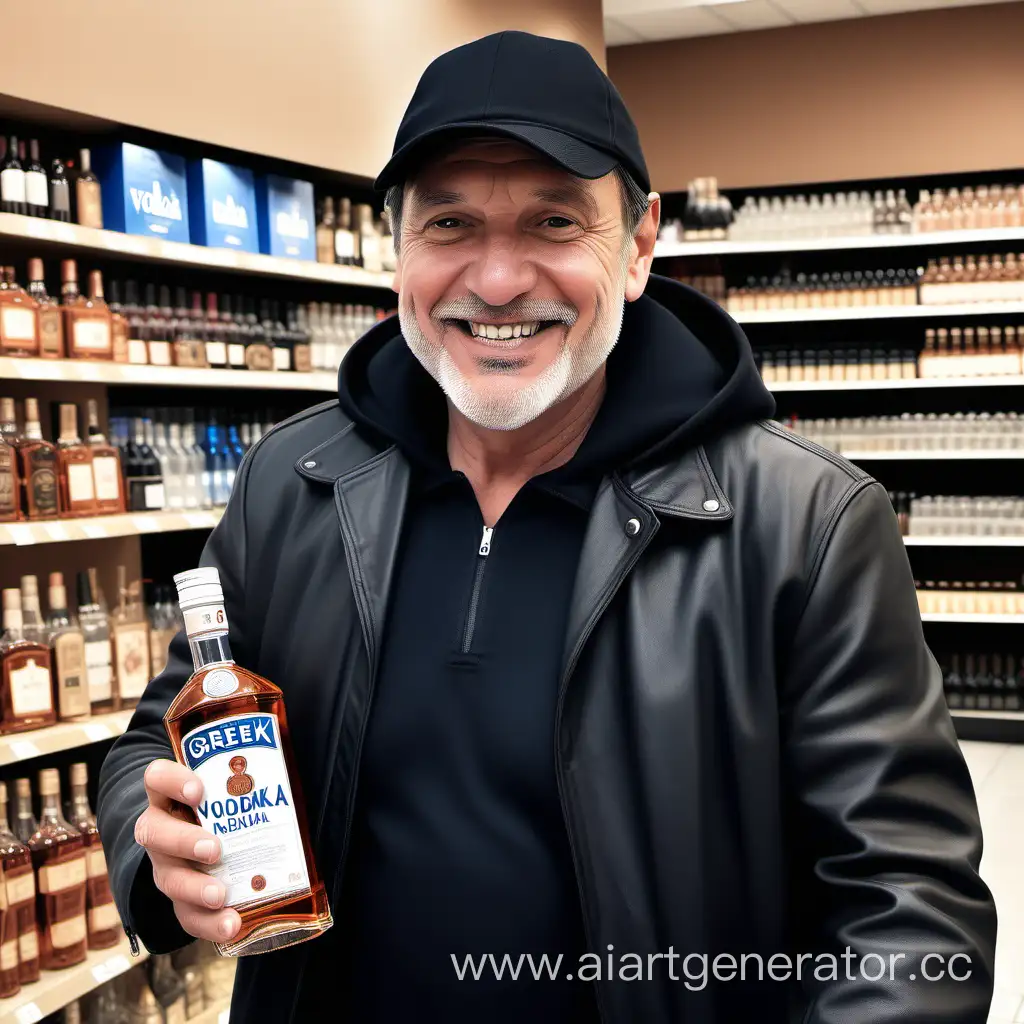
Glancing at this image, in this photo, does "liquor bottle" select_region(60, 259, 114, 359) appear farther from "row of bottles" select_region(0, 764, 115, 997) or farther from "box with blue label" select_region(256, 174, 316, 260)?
"row of bottles" select_region(0, 764, 115, 997)

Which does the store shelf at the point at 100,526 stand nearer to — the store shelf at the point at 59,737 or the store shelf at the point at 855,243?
the store shelf at the point at 59,737

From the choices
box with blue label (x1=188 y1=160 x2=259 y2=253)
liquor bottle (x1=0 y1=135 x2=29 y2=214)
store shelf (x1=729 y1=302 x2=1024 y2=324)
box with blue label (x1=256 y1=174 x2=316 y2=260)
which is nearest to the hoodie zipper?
liquor bottle (x1=0 y1=135 x2=29 y2=214)

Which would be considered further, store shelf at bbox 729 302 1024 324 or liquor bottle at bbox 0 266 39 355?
store shelf at bbox 729 302 1024 324

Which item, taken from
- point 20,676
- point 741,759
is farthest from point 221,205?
point 741,759

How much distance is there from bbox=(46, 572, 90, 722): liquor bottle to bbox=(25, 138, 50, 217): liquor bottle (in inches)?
38.0

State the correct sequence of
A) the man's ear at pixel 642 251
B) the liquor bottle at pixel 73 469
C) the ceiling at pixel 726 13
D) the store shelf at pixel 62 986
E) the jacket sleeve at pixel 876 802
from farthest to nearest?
the ceiling at pixel 726 13 → the liquor bottle at pixel 73 469 → the store shelf at pixel 62 986 → the man's ear at pixel 642 251 → the jacket sleeve at pixel 876 802

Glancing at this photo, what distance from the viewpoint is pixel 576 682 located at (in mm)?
1180

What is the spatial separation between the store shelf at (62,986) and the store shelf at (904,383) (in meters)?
4.75

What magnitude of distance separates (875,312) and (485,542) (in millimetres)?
5733

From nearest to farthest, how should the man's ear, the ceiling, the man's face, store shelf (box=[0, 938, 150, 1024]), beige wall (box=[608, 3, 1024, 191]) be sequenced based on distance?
the man's face < the man's ear < store shelf (box=[0, 938, 150, 1024]) < the ceiling < beige wall (box=[608, 3, 1024, 191])

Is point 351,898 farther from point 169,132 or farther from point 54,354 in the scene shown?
point 169,132

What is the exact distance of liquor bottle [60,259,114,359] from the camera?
3.08 meters

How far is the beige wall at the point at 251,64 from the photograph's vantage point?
3029mm

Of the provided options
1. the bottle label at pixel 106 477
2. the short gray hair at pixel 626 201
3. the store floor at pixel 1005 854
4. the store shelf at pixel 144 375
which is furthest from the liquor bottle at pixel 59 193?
the store floor at pixel 1005 854
